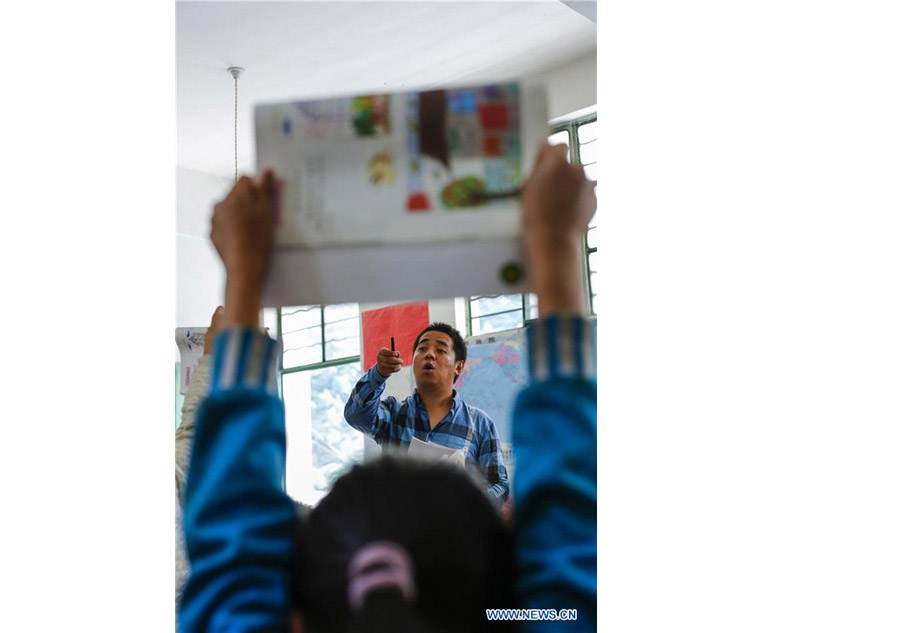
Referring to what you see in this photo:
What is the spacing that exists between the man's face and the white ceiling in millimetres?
459

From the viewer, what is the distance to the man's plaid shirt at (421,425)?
1522mm

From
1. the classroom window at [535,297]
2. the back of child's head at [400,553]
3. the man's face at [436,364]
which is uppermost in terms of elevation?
the classroom window at [535,297]

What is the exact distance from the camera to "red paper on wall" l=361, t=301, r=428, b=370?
148cm

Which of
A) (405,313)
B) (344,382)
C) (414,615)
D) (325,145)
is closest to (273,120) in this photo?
(325,145)

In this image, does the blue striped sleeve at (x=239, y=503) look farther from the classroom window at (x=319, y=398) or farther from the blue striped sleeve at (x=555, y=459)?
the blue striped sleeve at (x=555, y=459)

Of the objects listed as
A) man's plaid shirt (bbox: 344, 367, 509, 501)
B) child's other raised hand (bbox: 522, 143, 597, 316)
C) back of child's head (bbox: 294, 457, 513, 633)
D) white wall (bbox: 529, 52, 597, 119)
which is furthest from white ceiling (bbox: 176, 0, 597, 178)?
back of child's head (bbox: 294, 457, 513, 633)

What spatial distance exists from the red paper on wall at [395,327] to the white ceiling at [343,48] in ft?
1.23

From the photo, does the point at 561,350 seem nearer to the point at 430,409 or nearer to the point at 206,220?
the point at 430,409

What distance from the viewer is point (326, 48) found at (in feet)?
5.11

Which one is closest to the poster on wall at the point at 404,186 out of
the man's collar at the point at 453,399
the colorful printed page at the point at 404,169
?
the colorful printed page at the point at 404,169

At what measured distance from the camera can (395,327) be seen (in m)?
1.52

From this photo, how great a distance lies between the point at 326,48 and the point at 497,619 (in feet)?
3.31

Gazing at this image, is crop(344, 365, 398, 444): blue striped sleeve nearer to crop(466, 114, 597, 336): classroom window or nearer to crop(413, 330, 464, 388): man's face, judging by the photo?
crop(413, 330, 464, 388): man's face
